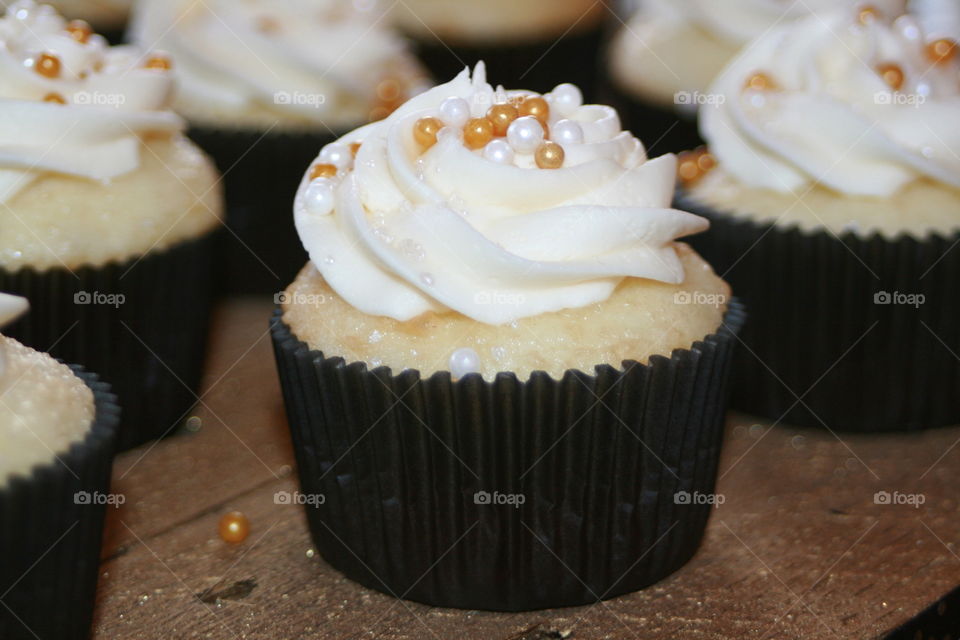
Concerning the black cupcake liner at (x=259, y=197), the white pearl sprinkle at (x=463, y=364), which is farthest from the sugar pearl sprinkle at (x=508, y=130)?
the black cupcake liner at (x=259, y=197)

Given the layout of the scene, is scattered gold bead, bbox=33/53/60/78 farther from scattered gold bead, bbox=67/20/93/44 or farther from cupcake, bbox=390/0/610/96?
cupcake, bbox=390/0/610/96

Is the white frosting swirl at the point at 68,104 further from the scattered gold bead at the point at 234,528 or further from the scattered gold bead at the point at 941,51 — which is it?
the scattered gold bead at the point at 941,51

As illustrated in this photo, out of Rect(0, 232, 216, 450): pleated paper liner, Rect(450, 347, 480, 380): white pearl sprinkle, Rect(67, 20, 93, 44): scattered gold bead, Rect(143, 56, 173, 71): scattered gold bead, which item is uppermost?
Rect(67, 20, 93, 44): scattered gold bead

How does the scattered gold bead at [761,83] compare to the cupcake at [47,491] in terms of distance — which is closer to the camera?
the cupcake at [47,491]

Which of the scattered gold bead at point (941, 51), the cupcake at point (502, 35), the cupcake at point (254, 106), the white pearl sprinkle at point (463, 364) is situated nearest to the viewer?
the white pearl sprinkle at point (463, 364)

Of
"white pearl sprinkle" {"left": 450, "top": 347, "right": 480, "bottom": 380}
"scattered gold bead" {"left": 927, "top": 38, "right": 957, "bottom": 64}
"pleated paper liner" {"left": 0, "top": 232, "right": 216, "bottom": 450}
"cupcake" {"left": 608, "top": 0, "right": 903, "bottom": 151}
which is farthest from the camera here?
"cupcake" {"left": 608, "top": 0, "right": 903, "bottom": 151}

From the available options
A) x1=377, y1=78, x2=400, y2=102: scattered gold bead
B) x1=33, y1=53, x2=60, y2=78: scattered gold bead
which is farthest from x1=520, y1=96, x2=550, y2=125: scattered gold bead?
x1=377, y1=78, x2=400, y2=102: scattered gold bead

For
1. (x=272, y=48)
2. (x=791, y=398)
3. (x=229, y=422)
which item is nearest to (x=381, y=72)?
(x=272, y=48)
